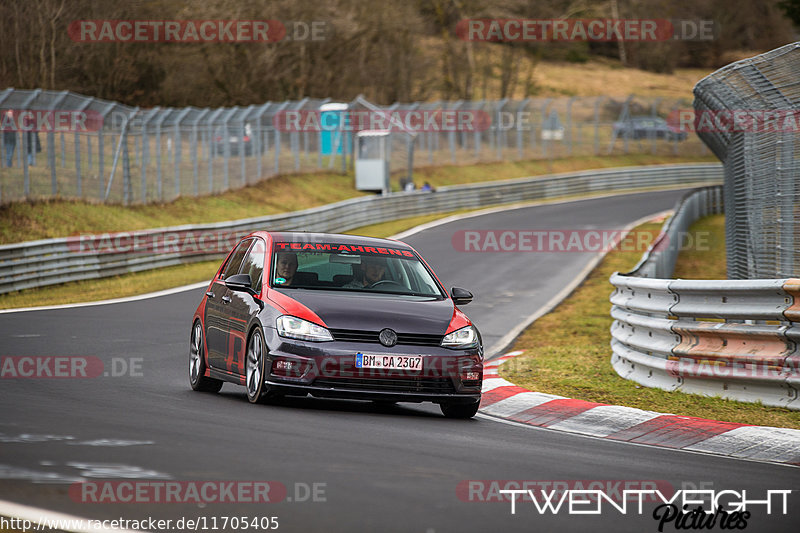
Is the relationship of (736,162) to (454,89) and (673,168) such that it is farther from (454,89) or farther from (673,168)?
(454,89)

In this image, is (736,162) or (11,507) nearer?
(11,507)

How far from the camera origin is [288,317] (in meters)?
9.40

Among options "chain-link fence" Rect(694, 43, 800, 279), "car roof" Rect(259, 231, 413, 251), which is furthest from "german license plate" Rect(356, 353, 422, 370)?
"chain-link fence" Rect(694, 43, 800, 279)

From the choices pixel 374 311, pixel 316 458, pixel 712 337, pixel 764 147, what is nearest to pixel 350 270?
pixel 374 311

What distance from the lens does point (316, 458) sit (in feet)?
22.2

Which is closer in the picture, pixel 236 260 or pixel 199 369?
pixel 199 369

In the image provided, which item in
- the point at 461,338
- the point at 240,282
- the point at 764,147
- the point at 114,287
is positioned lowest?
the point at 114,287

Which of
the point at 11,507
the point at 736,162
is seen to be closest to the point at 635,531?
the point at 11,507

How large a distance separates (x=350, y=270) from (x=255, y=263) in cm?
92

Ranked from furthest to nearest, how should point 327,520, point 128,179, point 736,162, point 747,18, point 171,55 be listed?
point 747,18 < point 171,55 < point 128,179 < point 736,162 < point 327,520

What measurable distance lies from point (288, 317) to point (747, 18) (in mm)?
104515

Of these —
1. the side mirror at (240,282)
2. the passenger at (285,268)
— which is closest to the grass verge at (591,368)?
the passenger at (285,268)

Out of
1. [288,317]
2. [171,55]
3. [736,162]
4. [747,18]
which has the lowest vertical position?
[288,317]

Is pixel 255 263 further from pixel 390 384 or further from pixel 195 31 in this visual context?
pixel 195 31
